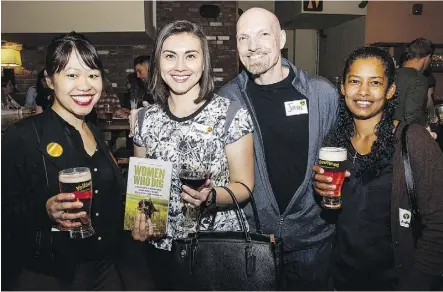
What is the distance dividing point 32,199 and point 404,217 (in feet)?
5.05

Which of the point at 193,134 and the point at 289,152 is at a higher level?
the point at 193,134

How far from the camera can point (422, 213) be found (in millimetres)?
1538

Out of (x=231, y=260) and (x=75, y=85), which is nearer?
(x=231, y=260)

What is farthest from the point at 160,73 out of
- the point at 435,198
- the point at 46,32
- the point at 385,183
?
the point at 46,32

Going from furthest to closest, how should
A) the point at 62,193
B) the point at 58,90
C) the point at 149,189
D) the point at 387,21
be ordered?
the point at 387,21 → the point at 58,90 → the point at 149,189 → the point at 62,193

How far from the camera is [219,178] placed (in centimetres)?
176

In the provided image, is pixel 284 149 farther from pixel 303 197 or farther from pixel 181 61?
pixel 181 61

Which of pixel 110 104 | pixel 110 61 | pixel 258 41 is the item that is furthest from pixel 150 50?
pixel 258 41

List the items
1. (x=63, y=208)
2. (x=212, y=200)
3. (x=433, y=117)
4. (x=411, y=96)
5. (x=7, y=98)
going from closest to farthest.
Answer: (x=63, y=208) → (x=212, y=200) → (x=433, y=117) → (x=411, y=96) → (x=7, y=98)

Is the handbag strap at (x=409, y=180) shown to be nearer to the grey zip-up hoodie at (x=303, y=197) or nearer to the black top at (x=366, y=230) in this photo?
the black top at (x=366, y=230)

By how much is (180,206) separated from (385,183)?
0.91 meters

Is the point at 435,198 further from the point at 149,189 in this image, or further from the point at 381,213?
the point at 149,189

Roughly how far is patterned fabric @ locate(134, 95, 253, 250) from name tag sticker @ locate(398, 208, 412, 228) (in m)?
0.71

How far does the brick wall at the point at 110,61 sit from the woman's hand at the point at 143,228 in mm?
7505
